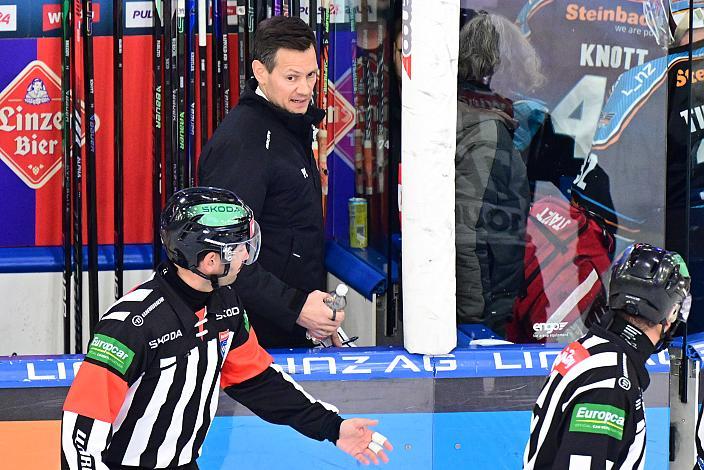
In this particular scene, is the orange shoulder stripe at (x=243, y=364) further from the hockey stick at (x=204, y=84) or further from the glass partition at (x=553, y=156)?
the hockey stick at (x=204, y=84)

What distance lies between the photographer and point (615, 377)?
8.80ft

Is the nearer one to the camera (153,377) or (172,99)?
(153,377)

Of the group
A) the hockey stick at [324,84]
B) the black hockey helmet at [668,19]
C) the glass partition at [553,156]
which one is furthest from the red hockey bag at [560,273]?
the hockey stick at [324,84]

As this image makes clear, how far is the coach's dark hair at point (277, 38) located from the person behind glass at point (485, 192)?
48 centimetres

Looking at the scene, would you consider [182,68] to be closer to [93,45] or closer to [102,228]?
[93,45]

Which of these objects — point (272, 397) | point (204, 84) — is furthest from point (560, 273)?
point (204, 84)

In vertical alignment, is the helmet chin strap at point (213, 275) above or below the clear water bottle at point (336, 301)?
above

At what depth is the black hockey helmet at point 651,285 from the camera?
2.79m

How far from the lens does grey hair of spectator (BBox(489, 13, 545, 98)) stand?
392 cm

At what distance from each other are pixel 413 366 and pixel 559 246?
637 millimetres

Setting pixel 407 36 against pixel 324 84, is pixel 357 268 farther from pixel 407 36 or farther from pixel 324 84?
pixel 407 36

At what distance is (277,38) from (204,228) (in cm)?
89

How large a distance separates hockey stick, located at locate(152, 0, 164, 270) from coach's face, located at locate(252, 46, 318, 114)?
→ 1.04 metres

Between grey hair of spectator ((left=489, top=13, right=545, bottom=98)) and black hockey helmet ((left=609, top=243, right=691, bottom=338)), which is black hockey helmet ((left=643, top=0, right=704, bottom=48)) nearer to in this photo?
grey hair of spectator ((left=489, top=13, right=545, bottom=98))
